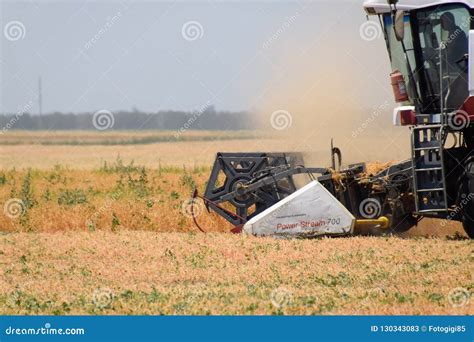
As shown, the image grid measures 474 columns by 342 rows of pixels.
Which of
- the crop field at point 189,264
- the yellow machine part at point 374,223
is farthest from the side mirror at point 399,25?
the crop field at point 189,264

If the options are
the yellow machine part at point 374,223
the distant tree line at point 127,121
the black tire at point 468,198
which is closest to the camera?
the black tire at point 468,198

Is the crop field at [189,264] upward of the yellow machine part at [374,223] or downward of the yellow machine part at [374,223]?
downward

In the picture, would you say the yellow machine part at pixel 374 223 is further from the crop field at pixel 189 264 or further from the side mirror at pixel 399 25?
the side mirror at pixel 399 25

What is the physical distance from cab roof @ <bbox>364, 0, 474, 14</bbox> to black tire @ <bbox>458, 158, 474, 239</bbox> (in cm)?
209

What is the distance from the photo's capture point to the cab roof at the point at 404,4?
43.5 ft

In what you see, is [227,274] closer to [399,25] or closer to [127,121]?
[399,25]

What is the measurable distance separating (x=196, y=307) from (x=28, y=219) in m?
8.48

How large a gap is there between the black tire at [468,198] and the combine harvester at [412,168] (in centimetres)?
1

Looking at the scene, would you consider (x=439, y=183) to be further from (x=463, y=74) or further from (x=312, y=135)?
(x=312, y=135)

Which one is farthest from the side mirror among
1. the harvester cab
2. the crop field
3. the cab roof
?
the crop field

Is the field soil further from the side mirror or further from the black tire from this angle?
the side mirror

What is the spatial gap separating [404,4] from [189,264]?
472 centimetres

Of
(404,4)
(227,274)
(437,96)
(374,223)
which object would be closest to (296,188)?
(374,223)

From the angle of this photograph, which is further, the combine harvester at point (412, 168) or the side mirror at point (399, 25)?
the combine harvester at point (412, 168)
